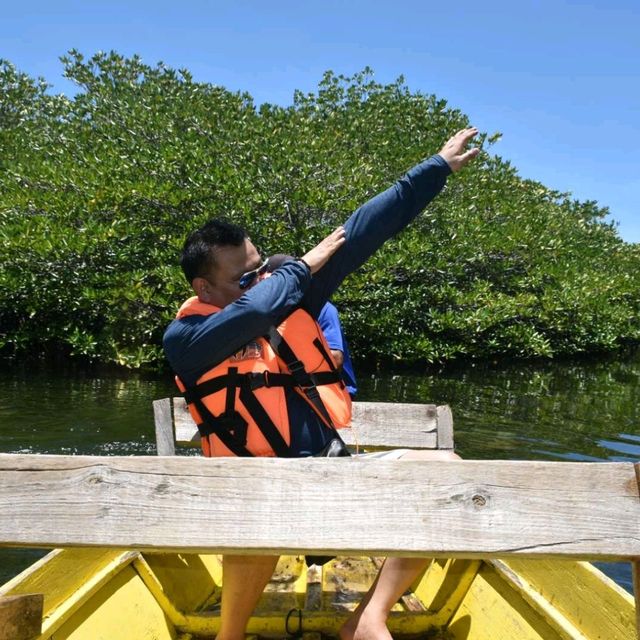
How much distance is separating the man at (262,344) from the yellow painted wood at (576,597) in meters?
0.84

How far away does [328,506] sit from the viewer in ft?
5.05

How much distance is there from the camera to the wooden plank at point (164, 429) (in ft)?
14.7

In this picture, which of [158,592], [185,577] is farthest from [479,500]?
[185,577]

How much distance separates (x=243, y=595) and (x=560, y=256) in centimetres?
1721

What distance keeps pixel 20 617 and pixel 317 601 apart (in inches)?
68.5

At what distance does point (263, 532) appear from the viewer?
1.52 meters

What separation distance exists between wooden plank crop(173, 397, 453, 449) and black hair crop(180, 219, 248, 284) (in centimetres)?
229

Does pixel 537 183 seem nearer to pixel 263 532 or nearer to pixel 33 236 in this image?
pixel 33 236

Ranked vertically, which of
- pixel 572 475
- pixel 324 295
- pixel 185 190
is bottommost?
pixel 572 475

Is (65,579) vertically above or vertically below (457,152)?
below

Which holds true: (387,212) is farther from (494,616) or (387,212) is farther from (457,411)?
(457,411)

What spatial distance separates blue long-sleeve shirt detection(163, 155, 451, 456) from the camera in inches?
89.4

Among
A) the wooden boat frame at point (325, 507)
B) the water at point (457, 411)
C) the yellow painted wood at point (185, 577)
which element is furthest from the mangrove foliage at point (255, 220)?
the wooden boat frame at point (325, 507)

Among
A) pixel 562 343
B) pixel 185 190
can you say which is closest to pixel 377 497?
pixel 185 190
